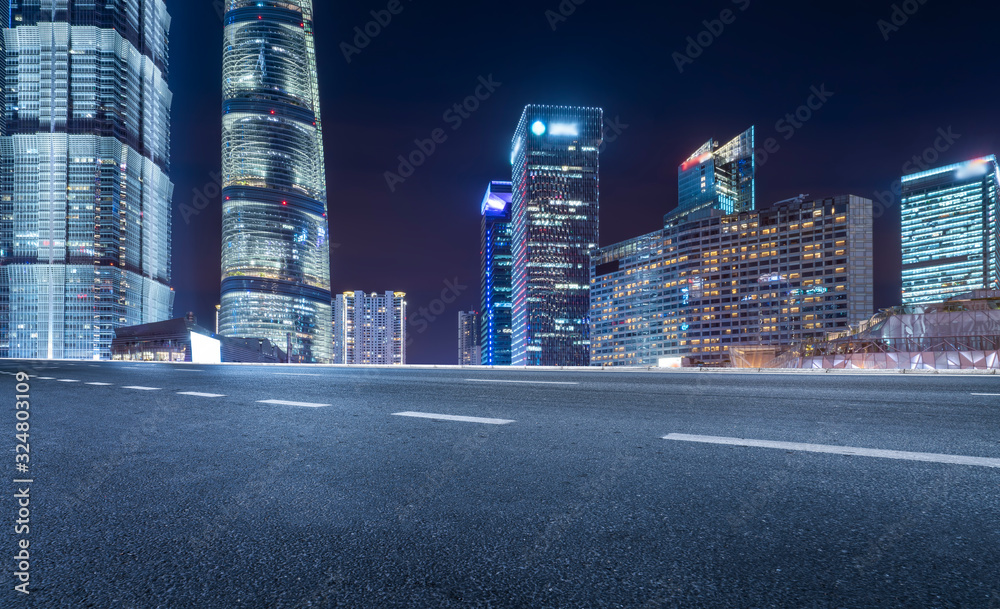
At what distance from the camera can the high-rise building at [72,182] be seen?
140375mm

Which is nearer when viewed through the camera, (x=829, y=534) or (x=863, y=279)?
(x=829, y=534)

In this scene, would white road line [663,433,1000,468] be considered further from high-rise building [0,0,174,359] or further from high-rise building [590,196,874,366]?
high-rise building [0,0,174,359]

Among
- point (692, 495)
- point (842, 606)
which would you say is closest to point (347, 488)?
point (692, 495)

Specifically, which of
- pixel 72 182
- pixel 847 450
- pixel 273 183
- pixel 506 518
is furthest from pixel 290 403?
pixel 273 183

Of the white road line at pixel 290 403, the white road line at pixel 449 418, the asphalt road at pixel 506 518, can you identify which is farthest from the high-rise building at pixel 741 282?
Answer: the asphalt road at pixel 506 518

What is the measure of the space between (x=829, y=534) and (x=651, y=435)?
6.48 ft

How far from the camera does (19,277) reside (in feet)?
462

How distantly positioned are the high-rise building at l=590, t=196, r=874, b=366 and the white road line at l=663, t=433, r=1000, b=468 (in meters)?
144

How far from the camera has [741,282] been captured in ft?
520

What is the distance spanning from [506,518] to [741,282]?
173 m

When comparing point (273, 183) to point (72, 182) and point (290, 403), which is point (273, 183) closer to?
point (72, 182)

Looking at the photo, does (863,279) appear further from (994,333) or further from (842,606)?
(842,606)

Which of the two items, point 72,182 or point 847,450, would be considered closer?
point 847,450

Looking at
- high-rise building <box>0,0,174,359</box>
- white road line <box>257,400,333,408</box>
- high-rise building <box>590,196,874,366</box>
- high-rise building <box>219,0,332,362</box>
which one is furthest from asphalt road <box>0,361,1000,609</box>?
high-rise building <box>219,0,332,362</box>
